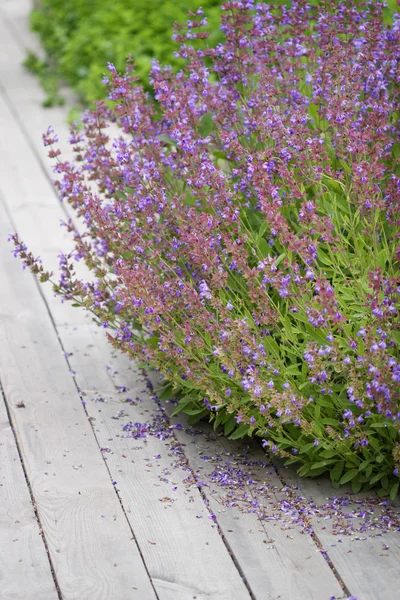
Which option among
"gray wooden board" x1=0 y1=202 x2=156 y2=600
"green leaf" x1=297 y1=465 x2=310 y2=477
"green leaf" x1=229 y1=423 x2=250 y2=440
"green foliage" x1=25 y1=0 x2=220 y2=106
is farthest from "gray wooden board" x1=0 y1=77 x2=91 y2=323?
"green leaf" x1=297 y1=465 x2=310 y2=477

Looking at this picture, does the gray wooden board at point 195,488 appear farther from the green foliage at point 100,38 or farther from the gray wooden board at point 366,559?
the green foliage at point 100,38

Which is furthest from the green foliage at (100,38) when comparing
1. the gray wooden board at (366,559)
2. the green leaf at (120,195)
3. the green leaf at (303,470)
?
the gray wooden board at (366,559)

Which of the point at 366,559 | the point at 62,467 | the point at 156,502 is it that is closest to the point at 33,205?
the point at 62,467

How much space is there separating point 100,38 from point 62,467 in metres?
5.34

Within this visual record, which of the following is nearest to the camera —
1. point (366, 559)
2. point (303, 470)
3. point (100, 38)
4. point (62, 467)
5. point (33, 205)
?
point (366, 559)

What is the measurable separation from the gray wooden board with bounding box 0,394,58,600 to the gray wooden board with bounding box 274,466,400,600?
2.33 ft

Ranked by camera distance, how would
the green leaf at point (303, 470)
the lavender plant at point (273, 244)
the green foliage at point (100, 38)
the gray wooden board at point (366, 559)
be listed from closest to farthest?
the gray wooden board at point (366, 559), the lavender plant at point (273, 244), the green leaf at point (303, 470), the green foliage at point (100, 38)

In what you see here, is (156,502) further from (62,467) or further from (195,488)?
(62,467)

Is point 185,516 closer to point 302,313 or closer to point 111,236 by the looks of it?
point 302,313

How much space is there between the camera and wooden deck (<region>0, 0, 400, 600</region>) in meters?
2.30

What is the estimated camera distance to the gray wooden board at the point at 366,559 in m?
2.26

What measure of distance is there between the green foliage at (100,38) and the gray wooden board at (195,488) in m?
3.46

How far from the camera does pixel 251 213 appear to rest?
3166mm

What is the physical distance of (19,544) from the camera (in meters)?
2.44
